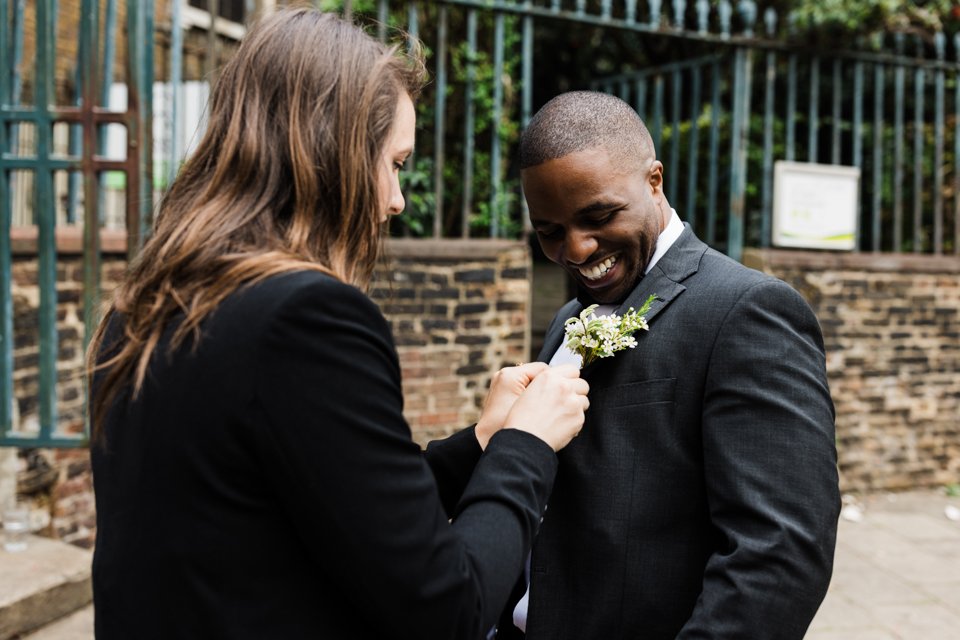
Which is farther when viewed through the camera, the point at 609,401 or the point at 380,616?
the point at 609,401

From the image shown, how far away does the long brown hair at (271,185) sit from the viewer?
1.30 m

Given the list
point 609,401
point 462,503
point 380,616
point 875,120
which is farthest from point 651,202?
point 875,120

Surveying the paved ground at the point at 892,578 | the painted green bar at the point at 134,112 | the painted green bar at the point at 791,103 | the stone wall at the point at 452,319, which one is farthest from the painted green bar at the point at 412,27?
the paved ground at the point at 892,578

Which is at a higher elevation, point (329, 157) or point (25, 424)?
point (329, 157)

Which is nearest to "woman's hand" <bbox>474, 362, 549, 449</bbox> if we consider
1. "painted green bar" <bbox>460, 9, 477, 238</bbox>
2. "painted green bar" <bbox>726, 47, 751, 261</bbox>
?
"painted green bar" <bbox>460, 9, 477, 238</bbox>

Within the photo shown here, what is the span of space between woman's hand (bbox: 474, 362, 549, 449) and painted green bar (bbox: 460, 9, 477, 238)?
4291 mm

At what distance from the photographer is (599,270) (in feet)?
6.37

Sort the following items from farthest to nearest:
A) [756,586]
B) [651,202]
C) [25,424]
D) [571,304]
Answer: [25,424]
[571,304]
[651,202]
[756,586]

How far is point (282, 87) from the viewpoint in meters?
1.39

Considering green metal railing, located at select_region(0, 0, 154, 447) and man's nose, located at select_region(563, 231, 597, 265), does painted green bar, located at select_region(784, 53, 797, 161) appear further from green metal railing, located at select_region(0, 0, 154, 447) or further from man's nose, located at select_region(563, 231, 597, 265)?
man's nose, located at select_region(563, 231, 597, 265)

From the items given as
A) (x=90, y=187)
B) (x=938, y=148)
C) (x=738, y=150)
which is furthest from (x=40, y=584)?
(x=938, y=148)

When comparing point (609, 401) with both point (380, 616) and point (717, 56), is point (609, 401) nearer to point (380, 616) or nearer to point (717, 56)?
point (380, 616)

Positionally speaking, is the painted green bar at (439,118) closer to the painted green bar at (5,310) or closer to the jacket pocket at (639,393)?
the painted green bar at (5,310)

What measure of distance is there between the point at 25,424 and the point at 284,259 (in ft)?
13.2
